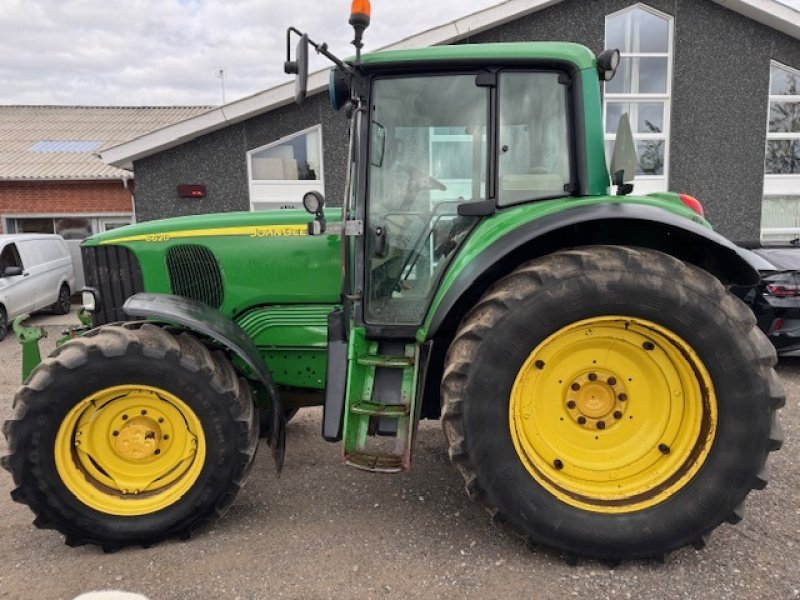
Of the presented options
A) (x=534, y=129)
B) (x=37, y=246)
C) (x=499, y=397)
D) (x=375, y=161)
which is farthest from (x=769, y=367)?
(x=37, y=246)

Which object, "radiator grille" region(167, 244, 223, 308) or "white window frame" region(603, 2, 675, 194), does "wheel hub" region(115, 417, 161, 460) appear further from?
"white window frame" region(603, 2, 675, 194)

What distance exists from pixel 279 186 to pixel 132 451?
7883 mm

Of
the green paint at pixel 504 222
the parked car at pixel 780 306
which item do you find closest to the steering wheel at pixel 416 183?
the green paint at pixel 504 222

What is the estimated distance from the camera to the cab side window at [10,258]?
32.6 feet

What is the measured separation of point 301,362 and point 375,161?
3.99ft

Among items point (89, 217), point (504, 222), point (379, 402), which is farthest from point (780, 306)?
point (89, 217)

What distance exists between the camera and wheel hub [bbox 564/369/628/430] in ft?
8.86

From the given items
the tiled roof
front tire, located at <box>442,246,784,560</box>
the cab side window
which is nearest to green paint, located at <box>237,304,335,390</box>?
front tire, located at <box>442,246,784,560</box>

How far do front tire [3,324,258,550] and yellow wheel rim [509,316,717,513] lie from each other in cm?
137

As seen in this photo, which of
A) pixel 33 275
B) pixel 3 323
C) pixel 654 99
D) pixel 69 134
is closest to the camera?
pixel 3 323

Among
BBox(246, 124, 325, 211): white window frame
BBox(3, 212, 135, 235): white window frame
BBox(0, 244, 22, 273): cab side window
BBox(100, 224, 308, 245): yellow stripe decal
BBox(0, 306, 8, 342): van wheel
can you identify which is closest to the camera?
BBox(100, 224, 308, 245): yellow stripe decal

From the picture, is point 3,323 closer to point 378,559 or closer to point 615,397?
point 378,559

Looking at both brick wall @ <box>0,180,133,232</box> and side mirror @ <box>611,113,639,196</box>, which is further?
brick wall @ <box>0,180,133,232</box>

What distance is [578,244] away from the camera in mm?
2836
